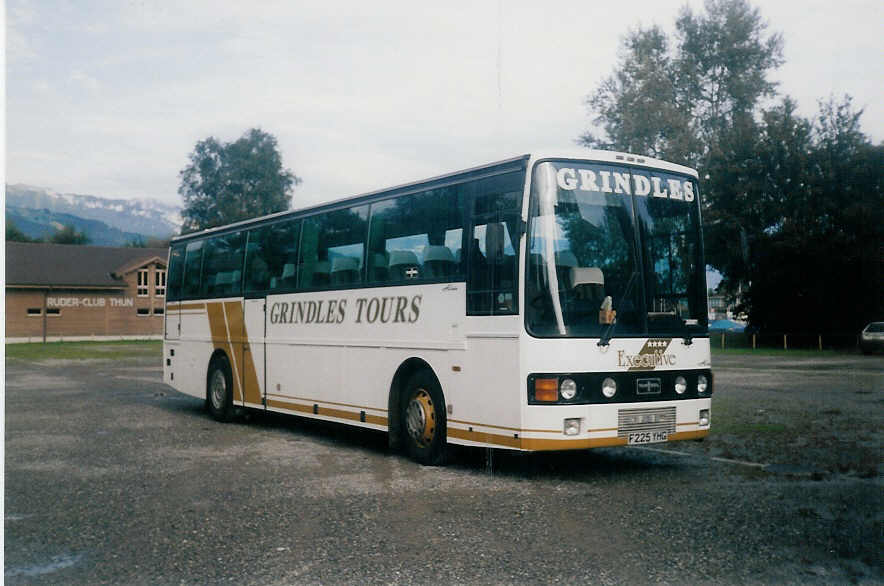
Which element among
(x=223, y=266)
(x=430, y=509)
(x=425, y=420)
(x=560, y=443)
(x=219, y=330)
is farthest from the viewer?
(x=223, y=266)

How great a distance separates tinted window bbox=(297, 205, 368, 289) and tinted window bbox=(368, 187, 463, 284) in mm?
346

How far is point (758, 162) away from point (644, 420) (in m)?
42.4

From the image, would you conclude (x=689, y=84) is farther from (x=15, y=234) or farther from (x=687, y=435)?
(x=15, y=234)

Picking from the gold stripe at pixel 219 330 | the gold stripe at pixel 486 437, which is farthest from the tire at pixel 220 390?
the gold stripe at pixel 486 437

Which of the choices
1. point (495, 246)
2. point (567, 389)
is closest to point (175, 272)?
point (495, 246)

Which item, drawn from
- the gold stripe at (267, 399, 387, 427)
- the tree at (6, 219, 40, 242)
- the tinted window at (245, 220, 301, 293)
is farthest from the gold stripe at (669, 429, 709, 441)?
the tree at (6, 219, 40, 242)

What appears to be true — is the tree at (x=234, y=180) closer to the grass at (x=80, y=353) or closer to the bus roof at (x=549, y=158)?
the grass at (x=80, y=353)

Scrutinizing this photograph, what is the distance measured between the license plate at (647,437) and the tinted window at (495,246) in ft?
5.61

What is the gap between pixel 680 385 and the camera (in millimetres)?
9555

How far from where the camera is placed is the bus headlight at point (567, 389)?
8828 mm

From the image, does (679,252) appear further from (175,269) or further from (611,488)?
(175,269)

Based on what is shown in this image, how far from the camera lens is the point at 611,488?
8.63 m

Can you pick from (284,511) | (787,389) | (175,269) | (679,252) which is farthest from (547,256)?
(787,389)

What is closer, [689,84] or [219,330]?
[219,330]
